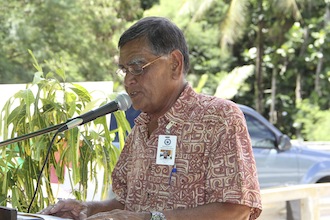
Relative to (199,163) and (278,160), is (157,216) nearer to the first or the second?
(199,163)

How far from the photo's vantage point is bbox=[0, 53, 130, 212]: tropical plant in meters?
3.54

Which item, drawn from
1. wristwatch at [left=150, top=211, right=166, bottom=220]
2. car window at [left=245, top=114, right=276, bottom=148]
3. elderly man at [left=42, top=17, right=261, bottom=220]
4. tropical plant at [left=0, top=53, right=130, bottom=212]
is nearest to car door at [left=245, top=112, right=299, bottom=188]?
car window at [left=245, top=114, right=276, bottom=148]

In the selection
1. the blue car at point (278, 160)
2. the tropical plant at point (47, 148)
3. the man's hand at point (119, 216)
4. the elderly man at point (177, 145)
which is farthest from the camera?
the blue car at point (278, 160)

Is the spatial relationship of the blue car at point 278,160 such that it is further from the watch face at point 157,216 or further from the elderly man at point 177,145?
the watch face at point 157,216

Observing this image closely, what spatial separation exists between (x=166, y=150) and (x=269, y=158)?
727cm

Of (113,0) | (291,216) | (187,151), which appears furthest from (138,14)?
(187,151)

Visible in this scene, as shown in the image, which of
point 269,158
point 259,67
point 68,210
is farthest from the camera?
point 259,67

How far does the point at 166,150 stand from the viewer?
246 cm

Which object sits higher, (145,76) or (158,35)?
(158,35)

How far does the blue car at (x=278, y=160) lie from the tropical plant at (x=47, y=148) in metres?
5.94

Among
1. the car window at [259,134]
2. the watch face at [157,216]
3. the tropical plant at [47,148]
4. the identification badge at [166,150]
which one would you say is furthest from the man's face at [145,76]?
the car window at [259,134]

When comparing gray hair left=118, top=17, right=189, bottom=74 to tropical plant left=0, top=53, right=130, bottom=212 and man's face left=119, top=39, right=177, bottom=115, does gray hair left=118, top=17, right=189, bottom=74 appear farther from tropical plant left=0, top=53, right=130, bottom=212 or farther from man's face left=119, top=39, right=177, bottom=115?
tropical plant left=0, top=53, right=130, bottom=212

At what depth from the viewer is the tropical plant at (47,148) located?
11.6 ft

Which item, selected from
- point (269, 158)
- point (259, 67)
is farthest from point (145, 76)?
point (259, 67)
